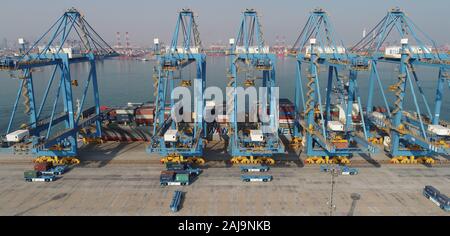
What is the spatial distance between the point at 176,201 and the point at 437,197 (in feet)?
77.6

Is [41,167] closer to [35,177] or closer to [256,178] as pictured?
Result: [35,177]

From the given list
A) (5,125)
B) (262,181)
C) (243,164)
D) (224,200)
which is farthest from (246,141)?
(5,125)

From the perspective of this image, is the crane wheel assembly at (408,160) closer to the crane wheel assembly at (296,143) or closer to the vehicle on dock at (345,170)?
the vehicle on dock at (345,170)

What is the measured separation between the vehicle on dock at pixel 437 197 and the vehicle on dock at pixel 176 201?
23.3m

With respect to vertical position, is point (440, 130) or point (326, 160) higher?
point (440, 130)

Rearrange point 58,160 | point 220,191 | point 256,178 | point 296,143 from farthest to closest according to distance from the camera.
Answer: point 296,143, point 58,160, point 256,178, point 220,191

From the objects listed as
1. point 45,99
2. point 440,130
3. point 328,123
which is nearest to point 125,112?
point 45,99

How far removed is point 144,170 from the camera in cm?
3731

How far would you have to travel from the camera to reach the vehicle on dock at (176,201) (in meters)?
27.9

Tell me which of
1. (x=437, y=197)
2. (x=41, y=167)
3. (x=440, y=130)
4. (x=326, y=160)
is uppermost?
(x=440, y=130)

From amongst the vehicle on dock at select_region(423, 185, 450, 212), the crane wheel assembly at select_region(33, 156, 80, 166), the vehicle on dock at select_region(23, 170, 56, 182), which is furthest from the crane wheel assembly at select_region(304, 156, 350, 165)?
the vehicle on dock at select_region(23, 170, 56, 182)

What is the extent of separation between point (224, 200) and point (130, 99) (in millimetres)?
69748

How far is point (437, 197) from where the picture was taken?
29.2 metres
